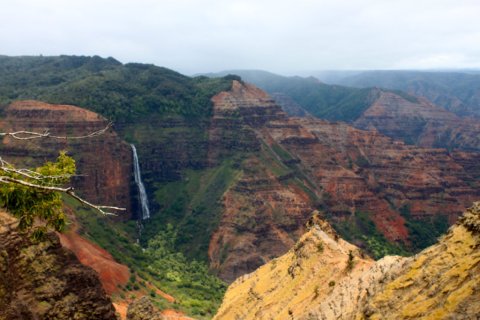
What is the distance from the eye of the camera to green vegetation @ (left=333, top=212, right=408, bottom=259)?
104 m

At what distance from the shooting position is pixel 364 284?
20.7 metres

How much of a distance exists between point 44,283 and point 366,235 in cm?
9515

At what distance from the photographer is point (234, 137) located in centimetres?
11881

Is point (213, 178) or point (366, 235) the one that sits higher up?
point (213, 178)

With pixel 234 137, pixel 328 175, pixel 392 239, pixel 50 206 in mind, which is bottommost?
pixel 392 239

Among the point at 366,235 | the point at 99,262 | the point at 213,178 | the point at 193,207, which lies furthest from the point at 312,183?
the point at 99,262

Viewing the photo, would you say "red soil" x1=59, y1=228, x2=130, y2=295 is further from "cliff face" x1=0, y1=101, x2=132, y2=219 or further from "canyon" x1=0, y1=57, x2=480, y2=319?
"cliff face" x1=0, y1=101, x2=132, y2=219

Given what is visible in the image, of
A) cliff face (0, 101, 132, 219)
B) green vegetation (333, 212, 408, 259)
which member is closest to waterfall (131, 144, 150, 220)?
cliff face (0, 101, 132, 219)

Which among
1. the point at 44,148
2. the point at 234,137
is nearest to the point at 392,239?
the point at 234,137

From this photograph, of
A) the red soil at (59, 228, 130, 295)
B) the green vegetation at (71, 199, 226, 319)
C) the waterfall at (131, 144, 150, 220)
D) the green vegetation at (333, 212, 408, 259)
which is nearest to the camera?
the red soil at (59, 228, 130, 295)

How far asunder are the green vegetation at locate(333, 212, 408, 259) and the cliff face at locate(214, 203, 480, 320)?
70.6 metres

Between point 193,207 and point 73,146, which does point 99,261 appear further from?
point 193,207

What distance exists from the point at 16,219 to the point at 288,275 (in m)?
17.9

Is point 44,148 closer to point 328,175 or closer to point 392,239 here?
point 328,175
